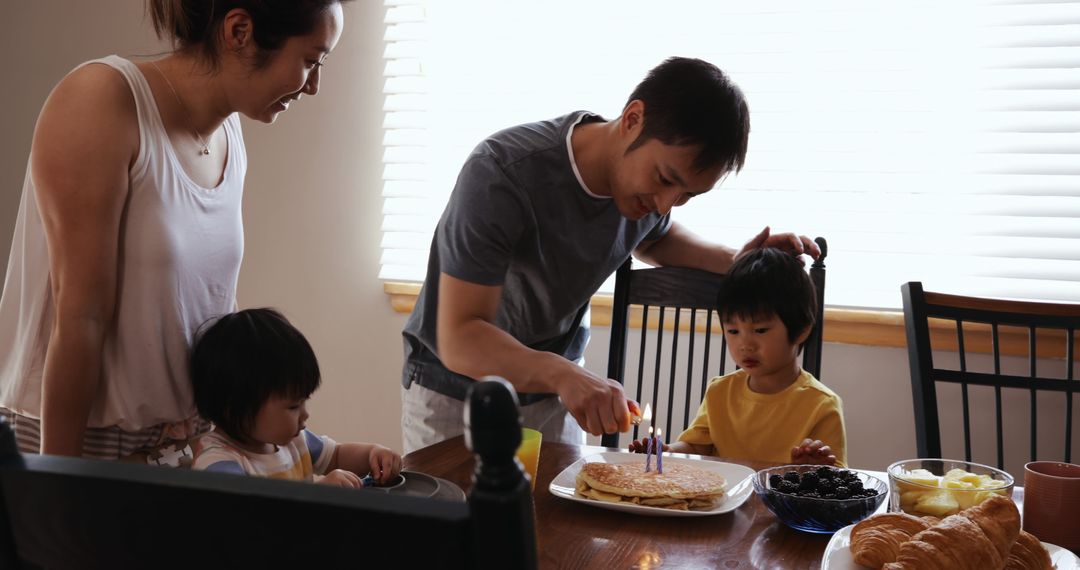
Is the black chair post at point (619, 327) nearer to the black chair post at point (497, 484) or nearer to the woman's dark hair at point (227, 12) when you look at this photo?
the woman's dark hair at point (227, 12)

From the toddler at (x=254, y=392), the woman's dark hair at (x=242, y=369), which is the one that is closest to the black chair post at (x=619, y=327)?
the toddler at (x=254, y=392)

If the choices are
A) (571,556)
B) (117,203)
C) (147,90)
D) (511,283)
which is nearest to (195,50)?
(147,90)

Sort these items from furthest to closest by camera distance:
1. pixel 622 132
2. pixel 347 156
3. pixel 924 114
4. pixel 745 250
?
pixel 347 156 → pixel 924 114 → pixel 745 250 → pixel 622 132

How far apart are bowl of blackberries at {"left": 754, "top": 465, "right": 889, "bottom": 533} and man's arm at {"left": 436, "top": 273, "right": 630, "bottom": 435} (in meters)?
A: 0.25

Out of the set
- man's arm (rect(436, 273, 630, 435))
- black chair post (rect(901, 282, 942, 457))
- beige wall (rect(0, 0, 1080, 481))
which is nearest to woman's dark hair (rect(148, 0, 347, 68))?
man's arm (rect(436, 273, 630, 435))

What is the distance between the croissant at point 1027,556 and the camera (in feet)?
3.52

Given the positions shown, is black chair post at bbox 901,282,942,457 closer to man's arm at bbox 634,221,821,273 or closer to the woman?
man's arm at bbox 634,221,821,273

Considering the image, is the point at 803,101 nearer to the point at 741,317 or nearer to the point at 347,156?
the point at 741,317

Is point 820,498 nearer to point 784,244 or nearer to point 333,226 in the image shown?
point 784,244

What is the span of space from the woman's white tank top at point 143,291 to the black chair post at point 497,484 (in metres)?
0.98

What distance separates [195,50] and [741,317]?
3.71ft

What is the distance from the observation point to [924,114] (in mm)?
2615

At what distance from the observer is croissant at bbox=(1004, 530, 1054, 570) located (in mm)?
1074

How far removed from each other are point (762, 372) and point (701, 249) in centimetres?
31
